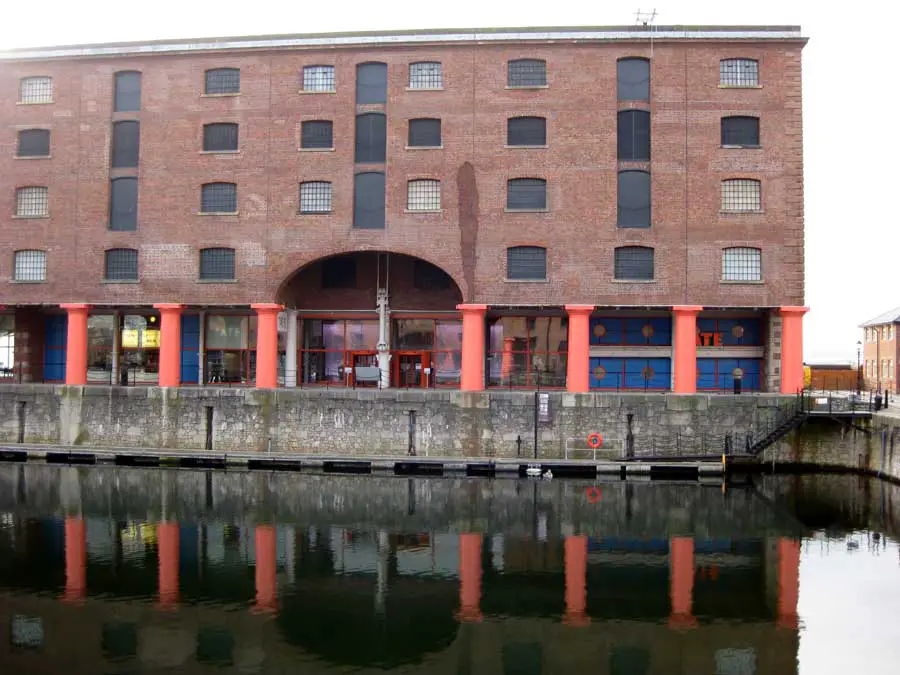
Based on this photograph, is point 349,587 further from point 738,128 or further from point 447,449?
point 738,128

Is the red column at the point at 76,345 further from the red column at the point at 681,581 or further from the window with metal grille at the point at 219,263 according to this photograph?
the red column at the point at 681,581

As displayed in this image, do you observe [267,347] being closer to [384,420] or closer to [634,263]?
[384,420]

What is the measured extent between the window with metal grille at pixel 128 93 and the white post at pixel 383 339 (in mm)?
13270

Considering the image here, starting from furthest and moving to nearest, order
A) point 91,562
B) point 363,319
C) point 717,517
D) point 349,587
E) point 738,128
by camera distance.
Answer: point 363,319
point 738,128
point 717,517
point 91,562
point 349,587

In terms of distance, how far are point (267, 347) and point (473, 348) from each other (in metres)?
8.59

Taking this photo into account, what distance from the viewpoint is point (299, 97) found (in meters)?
34.2

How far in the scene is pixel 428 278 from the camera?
38.0m

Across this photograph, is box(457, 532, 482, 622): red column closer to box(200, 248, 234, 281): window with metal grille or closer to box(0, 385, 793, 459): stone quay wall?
box(0, 385, 793, 459): stone quay wall

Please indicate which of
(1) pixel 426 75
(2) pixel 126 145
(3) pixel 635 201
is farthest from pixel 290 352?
(3) pixel 635 201

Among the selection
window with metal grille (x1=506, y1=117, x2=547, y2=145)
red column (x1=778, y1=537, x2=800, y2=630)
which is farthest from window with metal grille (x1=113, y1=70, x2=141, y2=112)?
red column (x1=778, y1=537, x2=800, y2=630)

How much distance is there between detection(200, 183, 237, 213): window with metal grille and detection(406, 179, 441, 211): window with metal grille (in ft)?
24.6

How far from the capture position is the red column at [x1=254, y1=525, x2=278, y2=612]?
16469 millimetres

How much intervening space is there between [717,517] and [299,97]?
75.8 ft

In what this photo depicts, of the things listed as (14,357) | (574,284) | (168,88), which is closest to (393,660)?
(574,284)
